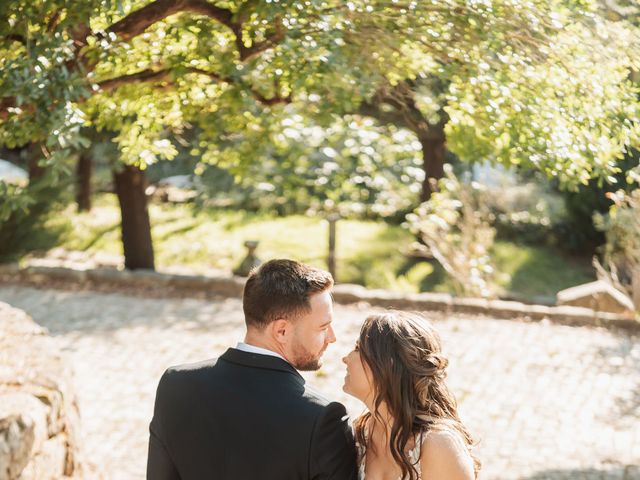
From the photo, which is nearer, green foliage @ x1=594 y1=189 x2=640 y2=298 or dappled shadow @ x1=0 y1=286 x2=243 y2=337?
green foliage @ x1=594 y1=189 x2=640 y2=298

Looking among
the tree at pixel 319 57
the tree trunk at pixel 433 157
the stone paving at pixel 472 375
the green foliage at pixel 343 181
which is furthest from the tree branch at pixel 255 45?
the green foliage at pixel 343 181

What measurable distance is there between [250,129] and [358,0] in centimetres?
229

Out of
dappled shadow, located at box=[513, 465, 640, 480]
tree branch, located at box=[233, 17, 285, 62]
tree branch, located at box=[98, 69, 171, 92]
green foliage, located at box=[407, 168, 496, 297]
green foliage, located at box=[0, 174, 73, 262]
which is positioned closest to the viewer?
tree branch, located at box=[233, 17, 285, 62]

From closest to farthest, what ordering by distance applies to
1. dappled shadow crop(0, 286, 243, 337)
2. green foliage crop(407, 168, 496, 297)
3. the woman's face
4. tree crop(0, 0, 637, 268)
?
the woman's face → tree crop(0, 0, 637, 268) → dappled shadow crop(0, 286, 243, 337) → green foliage crop(407, 168, 496, 297)

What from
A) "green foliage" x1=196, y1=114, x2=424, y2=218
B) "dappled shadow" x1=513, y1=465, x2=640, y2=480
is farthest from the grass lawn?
"dappled shadow" x1=513, y1=465, x2=640, y2=480

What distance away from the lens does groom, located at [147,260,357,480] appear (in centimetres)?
287

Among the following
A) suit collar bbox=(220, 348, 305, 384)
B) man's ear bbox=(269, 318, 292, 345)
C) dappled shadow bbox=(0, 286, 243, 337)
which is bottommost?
dappled shadow bbox=(0, 286, 243, 337)

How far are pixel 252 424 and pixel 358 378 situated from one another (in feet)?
1.40

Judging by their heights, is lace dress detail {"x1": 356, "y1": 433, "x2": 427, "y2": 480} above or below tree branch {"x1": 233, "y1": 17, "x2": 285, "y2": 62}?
below

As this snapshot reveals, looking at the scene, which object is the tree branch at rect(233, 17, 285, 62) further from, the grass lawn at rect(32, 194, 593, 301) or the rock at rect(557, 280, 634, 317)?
the grass lawn at rect(32, 194, 593, 301)

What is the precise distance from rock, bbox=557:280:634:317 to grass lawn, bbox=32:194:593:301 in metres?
1.19

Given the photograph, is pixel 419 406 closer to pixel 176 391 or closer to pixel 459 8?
pixel 176 391

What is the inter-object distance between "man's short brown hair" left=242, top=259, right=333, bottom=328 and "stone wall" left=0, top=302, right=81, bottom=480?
1790 millimetres

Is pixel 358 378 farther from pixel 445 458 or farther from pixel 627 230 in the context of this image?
pixel 627 230
